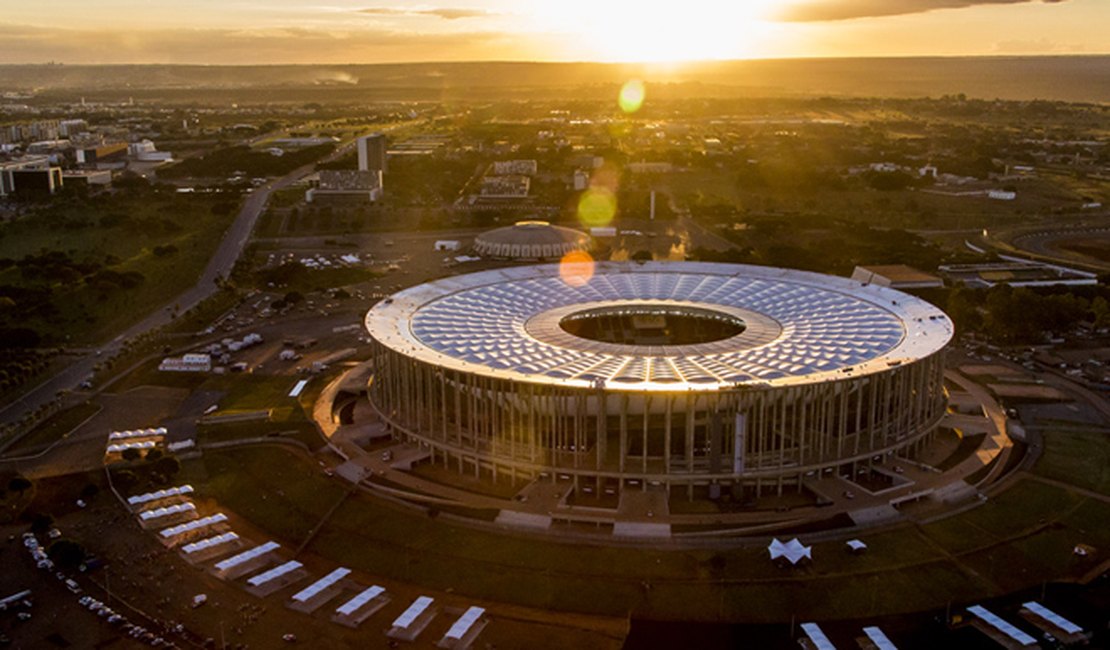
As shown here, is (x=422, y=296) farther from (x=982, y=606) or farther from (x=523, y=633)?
(x=982, y=606)

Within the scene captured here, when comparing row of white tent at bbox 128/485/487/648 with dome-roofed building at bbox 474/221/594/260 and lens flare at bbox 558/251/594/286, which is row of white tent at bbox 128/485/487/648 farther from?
dome-roofed building at bbox 474/221/594/260

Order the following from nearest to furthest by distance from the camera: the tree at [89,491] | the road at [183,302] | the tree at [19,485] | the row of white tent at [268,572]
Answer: the row of white tent at [268,572] < the tree at [19,485] < the tree at [89,491] < the road at [183,302]

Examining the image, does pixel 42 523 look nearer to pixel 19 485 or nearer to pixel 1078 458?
pixel 19 485

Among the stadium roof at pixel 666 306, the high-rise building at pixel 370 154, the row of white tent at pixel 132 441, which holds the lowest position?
the row of white tent at pixel 132 441

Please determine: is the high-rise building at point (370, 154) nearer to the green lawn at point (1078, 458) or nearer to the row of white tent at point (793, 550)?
the green lawn at point (1078, 458)

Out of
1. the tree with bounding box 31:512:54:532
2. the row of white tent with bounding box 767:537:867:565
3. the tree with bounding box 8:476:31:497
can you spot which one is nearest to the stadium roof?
the row of white tent with bounding box 767:537:867:565

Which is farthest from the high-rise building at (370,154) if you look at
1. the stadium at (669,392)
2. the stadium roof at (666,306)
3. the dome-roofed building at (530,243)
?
the stadium at (669,392)

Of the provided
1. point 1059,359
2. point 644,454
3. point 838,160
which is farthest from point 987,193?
point 644,454
